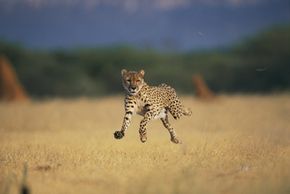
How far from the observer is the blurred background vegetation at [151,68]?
47.9 metres

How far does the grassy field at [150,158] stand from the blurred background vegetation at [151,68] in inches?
1008

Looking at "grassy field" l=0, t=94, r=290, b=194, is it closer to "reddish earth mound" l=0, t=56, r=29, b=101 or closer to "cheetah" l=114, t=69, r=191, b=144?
"cheetah" l=114, t=69, r=191, b=144

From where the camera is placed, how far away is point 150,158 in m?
11.9

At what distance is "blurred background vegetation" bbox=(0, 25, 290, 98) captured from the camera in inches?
1887

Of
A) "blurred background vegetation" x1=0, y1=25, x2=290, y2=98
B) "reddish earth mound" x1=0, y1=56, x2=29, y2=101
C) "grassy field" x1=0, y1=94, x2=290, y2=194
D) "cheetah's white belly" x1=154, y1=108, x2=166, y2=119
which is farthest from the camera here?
"blurred background vegetation" x1=0, y1=25, x2=290, y2=98

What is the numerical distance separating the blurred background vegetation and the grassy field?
84.0 feet

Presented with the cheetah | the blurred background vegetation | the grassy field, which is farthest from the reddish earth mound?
the blurred background vegetation

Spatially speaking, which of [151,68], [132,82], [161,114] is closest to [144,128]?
[132,82]

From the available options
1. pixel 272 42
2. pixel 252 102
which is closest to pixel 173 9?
pixel 272 42

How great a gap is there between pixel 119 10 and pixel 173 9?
12200 millimetres

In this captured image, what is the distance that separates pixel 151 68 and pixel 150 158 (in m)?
45.7

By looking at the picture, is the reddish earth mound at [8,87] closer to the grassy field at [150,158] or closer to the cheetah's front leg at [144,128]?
the grassy field at [150,158]

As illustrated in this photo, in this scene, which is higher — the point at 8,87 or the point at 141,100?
the point at 8,87

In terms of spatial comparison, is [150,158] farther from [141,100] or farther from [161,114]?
[161,114]
